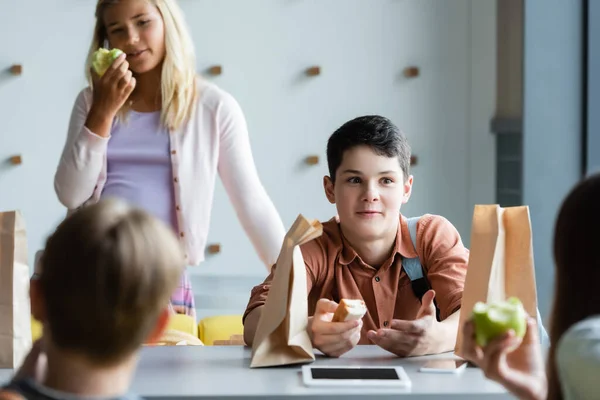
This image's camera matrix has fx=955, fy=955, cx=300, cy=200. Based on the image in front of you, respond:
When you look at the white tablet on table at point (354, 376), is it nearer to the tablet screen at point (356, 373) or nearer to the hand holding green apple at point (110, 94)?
the tablet screen at point (356, 373)

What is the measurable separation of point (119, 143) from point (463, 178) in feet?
5.98

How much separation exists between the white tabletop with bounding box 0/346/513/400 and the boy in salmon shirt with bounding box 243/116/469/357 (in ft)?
0.69

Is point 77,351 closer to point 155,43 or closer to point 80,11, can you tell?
point 155,43

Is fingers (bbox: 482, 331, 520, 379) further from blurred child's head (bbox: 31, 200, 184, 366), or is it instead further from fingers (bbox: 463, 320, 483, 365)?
blurred child's head (bbox: 31, 200, 184, 366)

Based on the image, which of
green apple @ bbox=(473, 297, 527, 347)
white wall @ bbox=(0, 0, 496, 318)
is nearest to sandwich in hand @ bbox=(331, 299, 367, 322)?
green apple @ bbox=(473, 297, 527, 347)

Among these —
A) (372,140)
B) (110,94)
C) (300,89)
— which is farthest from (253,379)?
(300,89)

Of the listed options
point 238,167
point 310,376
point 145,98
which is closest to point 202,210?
point 238,167

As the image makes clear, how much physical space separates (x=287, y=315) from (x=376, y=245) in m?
0.42

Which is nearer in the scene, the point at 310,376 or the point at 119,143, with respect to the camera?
the point at 310,376

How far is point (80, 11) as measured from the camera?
3.38m

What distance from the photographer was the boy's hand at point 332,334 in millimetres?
1499

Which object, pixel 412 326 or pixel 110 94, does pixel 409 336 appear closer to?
pixel 412 326

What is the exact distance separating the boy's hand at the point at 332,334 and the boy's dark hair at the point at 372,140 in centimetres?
43

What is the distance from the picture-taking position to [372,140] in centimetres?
183
